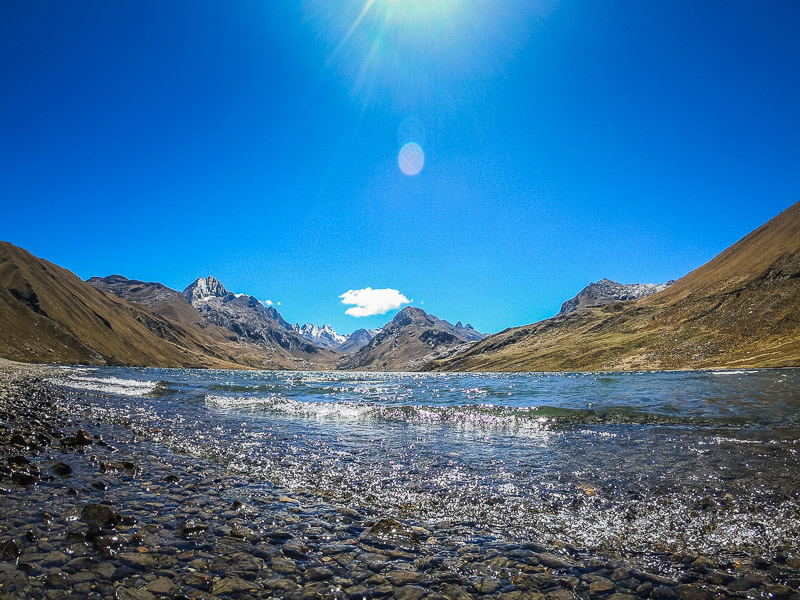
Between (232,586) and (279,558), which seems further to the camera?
(279,558)

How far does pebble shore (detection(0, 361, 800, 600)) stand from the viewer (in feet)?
23.0

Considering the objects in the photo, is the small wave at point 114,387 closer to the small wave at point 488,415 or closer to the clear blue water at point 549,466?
the small wave at point 488,415

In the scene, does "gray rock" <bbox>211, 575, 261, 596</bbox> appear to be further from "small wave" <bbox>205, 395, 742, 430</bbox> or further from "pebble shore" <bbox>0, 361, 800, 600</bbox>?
"small wave" <bbox>205, 395, 742, 430</bbox>

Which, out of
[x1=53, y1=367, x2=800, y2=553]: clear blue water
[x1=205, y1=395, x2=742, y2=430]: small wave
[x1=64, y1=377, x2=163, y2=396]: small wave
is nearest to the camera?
[x1=53, y1=367, x2=800, y2=553]: clear blue water

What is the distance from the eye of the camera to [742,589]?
7.11 meters

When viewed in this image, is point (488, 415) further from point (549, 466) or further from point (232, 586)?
point (232, 586)

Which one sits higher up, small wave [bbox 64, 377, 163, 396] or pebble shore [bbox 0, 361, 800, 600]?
small wave [bbox 64, 377, 163, 396]

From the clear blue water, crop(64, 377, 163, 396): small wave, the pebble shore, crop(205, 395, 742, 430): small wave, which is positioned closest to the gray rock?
the pebble shore

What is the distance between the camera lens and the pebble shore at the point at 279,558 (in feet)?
23.0

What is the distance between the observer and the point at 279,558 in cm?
827

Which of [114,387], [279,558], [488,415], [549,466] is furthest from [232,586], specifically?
[114,387]

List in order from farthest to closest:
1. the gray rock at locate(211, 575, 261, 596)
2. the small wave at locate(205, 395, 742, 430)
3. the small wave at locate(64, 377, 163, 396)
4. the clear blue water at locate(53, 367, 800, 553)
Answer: the small wave at locate(64, 377, 163, 396)
the small wave at locate(205, 395, 742, 430)
the clear blue water at locate(53, 367, 800, 553)
the gray rock at locate(211, 575, 261, 596)

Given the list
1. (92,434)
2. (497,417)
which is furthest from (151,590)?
(497,417)

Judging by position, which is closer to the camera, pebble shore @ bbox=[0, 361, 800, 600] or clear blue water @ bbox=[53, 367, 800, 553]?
pebble shore @ bbox=[0, 361, 800, 600]
